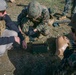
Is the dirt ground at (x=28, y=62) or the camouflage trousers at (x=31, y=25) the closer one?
the dirt ground at (x=28, y=62)

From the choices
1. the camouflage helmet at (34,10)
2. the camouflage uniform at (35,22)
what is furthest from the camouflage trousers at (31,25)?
the camouflage helmet at (34,10)

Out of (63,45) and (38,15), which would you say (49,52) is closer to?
(63,45)

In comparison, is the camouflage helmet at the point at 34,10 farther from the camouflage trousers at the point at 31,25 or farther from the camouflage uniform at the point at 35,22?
the camouflage trousers at the point at 31,25

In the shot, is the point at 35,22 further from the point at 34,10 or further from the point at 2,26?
the point at 2,26

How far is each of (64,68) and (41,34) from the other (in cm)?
227

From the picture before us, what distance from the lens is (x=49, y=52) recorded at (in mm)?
5484

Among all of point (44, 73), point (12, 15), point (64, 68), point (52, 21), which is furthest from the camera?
point (12, 15)

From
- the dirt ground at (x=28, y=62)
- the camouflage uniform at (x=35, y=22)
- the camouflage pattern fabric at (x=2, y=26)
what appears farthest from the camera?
the camouflage uniform at (x=35, y=22)

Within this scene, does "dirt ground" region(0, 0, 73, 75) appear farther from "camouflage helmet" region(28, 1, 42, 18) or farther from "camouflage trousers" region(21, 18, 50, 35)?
"camouflage helmet" region(28, 1, 42, 18)

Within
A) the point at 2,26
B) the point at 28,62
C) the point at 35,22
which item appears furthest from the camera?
the point at 35,22

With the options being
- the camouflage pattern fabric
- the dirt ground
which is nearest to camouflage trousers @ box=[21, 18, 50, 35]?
the dirt ground

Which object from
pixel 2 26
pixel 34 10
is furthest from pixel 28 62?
pixel 34 10

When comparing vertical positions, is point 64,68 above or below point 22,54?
above

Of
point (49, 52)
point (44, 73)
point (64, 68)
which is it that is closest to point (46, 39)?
point (49, 52)
